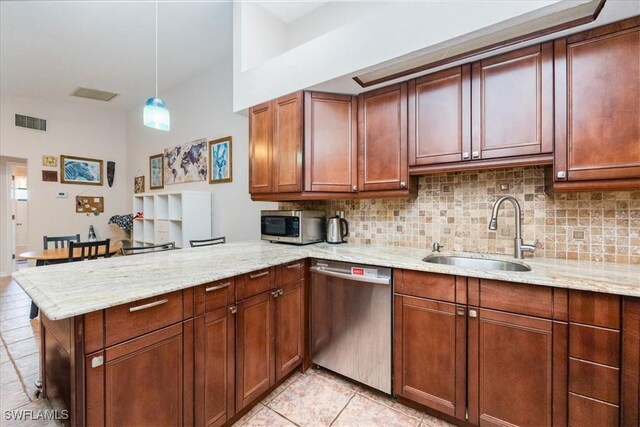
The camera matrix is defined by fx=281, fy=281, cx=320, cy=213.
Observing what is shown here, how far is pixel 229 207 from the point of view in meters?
3.60

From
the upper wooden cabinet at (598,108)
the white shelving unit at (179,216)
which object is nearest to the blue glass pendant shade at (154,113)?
the white shelving unit at (179,216)

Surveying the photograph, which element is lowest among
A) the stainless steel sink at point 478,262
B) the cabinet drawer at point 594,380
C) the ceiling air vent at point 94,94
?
the cabinet drawer at point 594,380

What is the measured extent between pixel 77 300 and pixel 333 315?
4.74 ft

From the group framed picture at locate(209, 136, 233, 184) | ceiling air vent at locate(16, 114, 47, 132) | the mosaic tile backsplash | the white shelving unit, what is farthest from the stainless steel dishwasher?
ceiling air vent at locate(16, 114, 47, 132)

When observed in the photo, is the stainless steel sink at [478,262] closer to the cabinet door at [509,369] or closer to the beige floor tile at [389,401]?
the cabinet door at [509,369]

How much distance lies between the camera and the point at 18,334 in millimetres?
2738

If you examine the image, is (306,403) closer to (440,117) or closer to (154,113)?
(440,117)

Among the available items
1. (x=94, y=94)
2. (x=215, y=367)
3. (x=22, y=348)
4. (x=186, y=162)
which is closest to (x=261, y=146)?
(x=215, y=367)

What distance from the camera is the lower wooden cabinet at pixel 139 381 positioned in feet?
3.45

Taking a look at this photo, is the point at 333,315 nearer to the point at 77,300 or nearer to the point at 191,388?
the point at 191,388

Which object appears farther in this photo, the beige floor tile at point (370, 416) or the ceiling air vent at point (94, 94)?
the ceiling air vent at point (94, 94)

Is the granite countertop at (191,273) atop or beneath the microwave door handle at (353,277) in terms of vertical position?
atop

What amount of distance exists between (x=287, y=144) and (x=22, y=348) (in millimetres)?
2933

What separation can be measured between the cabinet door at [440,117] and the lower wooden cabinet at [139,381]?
5.98 ft
